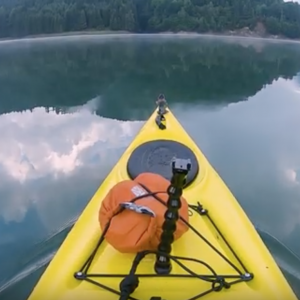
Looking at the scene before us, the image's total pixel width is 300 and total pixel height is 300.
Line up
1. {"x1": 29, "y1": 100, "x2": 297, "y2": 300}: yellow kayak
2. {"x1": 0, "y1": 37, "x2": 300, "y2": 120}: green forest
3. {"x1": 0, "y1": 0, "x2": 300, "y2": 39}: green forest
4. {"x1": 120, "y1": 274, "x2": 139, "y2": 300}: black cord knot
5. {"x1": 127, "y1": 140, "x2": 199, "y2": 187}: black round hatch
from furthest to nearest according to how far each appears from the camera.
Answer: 1. {"x1": 0, "y1": 0, "x2": 300, "y2": 39}: green forest
2. {"x1": 0, "y1": 37, "x2": 300, "y2": 120}: green forest
3. {"x1": 127, "y1": 140, "x2": 199, "y2": 187}: black round hatch
4. {"x1": 29, "y1": 100, "x2": 297, "y2": 300}: yellow kayak
5. {"x1": 120, "y1": 274, "x2": 139, "y2": 300}: black cord knot

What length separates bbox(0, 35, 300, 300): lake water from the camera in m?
3.43

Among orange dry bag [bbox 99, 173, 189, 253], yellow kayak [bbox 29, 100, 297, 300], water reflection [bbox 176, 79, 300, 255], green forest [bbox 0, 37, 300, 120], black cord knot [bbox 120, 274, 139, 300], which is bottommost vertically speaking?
green forest [bbox 0, 37, 300, 120]

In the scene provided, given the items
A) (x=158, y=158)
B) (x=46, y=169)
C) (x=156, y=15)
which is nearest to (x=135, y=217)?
(x=158, y=158)

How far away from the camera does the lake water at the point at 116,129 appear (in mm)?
3432

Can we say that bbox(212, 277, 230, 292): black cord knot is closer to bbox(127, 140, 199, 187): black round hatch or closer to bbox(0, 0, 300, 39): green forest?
bbox(127, 140, 199, 187): black round hatch

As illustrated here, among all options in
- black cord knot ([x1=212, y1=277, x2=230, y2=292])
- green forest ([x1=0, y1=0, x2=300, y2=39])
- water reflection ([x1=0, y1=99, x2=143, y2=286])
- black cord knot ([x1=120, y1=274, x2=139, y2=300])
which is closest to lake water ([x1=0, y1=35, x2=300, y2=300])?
water reflection ([x1=0, y1=99, x2=143, y2=286])

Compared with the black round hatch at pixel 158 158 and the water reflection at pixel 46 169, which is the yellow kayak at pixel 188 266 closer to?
the black round hatch at pixel 158 158

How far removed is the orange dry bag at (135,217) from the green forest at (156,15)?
58.8 ft

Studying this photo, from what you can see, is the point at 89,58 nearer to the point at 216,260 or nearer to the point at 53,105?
the point at 53,105

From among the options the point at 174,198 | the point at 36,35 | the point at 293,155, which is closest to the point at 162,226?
the point at 174,198

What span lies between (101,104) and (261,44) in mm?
12271

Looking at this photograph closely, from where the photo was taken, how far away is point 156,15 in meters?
21.2

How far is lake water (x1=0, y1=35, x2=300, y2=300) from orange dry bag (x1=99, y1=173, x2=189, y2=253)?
4.43ft

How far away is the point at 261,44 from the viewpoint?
18.5m
